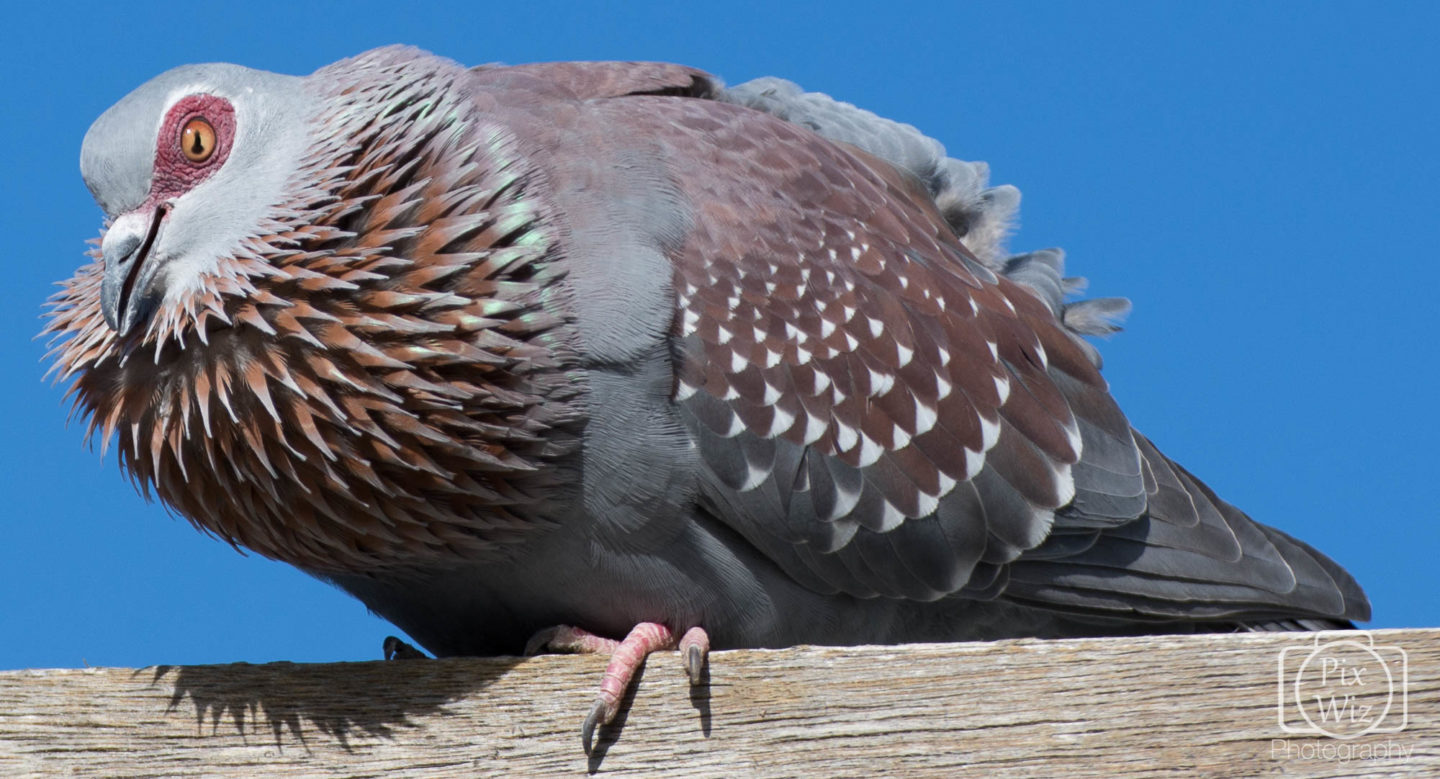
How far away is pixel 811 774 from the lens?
93.6 inches

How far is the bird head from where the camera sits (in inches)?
100

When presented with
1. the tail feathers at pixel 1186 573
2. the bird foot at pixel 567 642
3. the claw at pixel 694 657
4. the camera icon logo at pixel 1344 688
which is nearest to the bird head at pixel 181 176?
the bird foot at pixel 567 642

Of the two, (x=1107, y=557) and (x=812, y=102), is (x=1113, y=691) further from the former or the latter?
(x=812, y=102)

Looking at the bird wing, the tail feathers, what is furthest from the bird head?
the tail feathers

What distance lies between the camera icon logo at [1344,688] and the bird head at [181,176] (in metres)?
1.84

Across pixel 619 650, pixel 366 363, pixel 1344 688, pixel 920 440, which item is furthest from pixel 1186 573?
pixel 366 363

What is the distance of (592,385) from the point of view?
2631 millimetres

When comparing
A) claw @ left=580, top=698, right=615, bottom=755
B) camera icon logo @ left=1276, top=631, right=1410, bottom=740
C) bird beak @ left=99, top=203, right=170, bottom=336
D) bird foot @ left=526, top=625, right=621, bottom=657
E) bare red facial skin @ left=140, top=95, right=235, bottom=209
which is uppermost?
bare red facial skin @ left=140, top=95, right=235, bottom=209

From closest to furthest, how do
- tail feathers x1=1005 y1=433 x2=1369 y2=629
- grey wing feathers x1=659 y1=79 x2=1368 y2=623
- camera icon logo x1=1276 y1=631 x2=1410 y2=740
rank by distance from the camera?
camera icon logo x1=1276 y1=631 x2=1410 y2=740, grey wing feathers x1=659 y1=79 x2=1368 y2=623, tail feathers x1=1005 y1=433 x2=1369 y2=629

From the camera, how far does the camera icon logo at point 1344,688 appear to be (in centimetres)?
224

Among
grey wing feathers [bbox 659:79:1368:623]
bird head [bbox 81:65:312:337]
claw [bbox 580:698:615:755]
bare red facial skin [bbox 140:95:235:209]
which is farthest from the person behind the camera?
grey wing feathers [bbox 659:79:1368:623]

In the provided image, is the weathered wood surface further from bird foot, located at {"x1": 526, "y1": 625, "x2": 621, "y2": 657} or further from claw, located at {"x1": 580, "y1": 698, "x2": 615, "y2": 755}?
bird foot, located at {"x1": 526, "y1": 625, "x2": 621, "y2": 657}

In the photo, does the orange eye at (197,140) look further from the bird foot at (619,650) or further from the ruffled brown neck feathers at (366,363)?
the bird foot at (619,650)

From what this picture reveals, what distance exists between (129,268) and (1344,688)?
6.80ft
